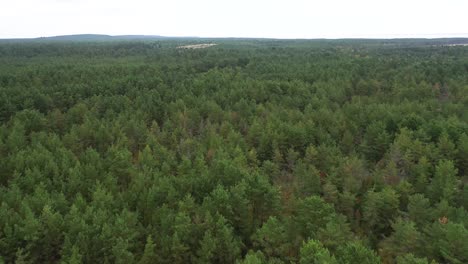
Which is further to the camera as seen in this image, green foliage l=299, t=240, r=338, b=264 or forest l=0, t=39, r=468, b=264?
forest l=0, t=39, r=468, b=264

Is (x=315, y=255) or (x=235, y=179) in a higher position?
(x=315, y=255)

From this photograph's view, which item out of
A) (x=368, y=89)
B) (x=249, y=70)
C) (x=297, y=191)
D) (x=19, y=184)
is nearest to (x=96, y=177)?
(x=19, y=184)

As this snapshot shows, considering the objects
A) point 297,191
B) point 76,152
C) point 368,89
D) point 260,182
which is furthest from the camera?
point 368,89

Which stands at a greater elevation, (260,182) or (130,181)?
(260,182)

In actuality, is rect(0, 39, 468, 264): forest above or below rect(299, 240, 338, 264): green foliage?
below

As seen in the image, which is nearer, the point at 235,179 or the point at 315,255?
the point at 315,255

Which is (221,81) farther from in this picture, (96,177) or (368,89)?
(96,177)

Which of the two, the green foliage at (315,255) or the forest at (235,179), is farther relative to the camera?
the forest at (235,179)

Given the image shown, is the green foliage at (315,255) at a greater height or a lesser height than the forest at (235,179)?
greater
